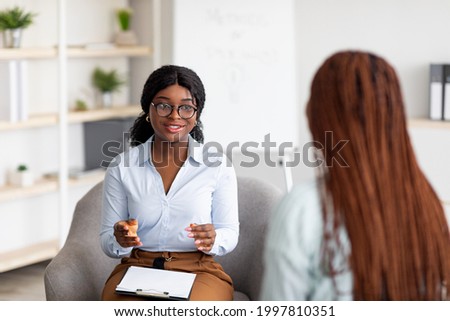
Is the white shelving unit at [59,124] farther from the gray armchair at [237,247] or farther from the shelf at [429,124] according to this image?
the shelf at [429,124]

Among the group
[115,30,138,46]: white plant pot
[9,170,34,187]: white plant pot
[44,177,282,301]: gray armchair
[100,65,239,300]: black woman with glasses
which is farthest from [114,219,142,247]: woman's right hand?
Result: [115,30,138,46]: white plant pot

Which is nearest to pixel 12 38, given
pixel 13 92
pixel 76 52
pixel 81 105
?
pixel 13 92

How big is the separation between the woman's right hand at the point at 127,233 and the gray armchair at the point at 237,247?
0.33m

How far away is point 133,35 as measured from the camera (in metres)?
4.55

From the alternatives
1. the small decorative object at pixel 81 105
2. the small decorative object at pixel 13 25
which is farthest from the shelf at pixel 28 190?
the small decorative object at pixel 13 25

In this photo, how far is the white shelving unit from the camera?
3883 millimetres

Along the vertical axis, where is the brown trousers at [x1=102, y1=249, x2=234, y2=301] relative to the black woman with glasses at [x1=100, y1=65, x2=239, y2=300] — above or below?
below

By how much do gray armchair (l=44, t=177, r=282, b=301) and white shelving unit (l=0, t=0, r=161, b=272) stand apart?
Result: 55.0 inches

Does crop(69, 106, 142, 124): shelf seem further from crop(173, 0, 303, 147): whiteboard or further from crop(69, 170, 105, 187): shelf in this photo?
crop(173, 0, 303, 147): whiteboard

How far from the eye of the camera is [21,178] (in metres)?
3.96

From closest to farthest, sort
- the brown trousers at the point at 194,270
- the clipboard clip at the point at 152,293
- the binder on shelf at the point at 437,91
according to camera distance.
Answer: the clipboard clip at the point at 152,293 → the brown trousers at the point at 194,270 → the binder on shelf at the point at 437,91

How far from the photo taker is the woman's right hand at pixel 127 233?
6.83 ft
